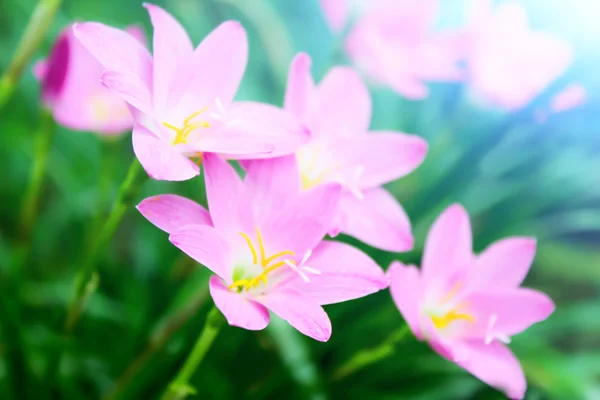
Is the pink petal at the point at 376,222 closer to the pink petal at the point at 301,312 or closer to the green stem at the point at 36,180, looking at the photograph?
the pink petal at the point at 301,312

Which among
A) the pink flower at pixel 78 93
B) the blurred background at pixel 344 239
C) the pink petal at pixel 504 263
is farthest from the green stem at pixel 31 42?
the pink petal at pixel 504 263

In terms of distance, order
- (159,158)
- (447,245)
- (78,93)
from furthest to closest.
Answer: (78,93) < (447,245) < (159,158)

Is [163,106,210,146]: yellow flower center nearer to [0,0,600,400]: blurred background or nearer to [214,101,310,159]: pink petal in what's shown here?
[214,101,310,159]: pink petal

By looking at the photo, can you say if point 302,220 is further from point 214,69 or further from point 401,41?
point 401,41

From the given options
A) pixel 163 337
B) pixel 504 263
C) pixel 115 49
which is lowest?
pixel 163 337

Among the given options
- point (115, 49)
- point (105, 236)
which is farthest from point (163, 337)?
point (115, 49)
